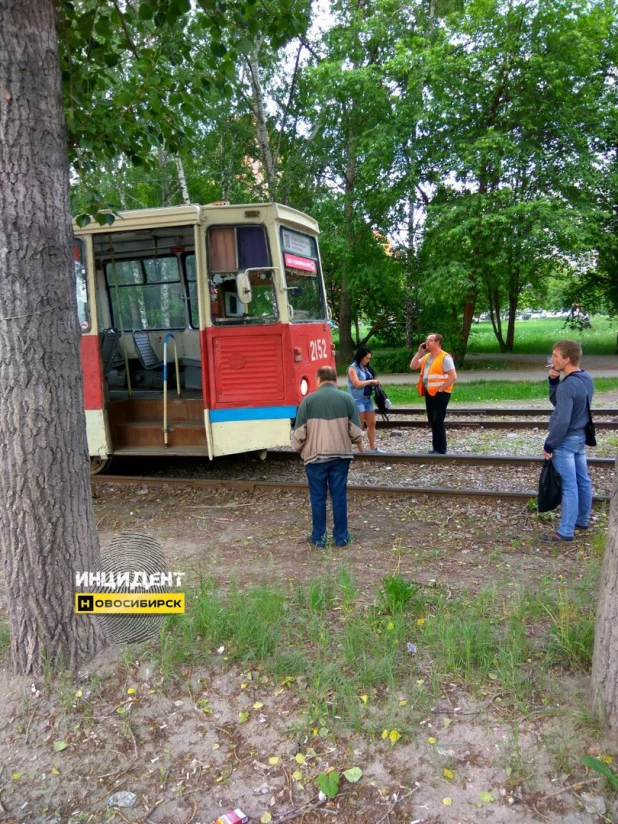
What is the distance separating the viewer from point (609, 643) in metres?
2.90

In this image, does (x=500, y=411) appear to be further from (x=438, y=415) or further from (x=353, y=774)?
(x=353, y=774)

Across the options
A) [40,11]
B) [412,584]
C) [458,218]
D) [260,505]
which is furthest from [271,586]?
[458,218]

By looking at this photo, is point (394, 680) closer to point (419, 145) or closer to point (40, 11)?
point (40, 11)

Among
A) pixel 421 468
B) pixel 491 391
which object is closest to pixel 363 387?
pixel 421 468

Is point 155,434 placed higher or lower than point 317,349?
lower

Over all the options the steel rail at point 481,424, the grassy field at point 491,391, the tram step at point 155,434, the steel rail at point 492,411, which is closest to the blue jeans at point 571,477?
the tram step at point 155,434

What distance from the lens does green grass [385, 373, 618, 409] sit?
14383mm

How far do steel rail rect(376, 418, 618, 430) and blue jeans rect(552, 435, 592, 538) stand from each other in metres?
4.73

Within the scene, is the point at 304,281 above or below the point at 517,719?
above

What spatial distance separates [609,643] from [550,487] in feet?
8.87

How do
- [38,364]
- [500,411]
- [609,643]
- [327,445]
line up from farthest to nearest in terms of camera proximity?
[500,411], [327,445], [38,364], [609,643]

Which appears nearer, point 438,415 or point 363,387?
point 438,415

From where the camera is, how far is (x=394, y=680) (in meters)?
3.33

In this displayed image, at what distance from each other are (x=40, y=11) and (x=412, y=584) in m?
4.02
